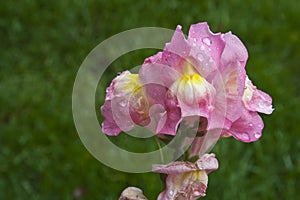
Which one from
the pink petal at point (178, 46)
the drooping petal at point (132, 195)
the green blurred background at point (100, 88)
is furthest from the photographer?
the green blurred background at point (100, 88)

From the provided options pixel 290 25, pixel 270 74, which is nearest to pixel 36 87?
pixel 270 74

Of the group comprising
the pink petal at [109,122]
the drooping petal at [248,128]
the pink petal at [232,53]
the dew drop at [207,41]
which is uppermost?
the dew drop at [207,41]

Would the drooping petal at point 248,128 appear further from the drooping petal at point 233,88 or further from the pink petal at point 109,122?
the pink petal at point 109,122

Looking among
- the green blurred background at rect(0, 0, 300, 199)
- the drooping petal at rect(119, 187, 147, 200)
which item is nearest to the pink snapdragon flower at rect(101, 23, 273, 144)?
the drooping petal at rect(119, 187, 147, 200)

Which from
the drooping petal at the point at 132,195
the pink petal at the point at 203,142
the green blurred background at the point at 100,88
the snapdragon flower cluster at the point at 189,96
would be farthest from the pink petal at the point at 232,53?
the green blurred background at the point at 100,88

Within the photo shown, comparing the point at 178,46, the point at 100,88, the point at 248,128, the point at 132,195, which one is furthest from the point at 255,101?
the point at 100,88

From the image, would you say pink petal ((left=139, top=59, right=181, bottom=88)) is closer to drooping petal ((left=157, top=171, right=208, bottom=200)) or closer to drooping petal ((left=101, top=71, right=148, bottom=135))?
drooping petal ((left=101, top=71, right=148, bottom=135))

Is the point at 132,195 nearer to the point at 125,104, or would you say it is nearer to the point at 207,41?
the point at 125,104
